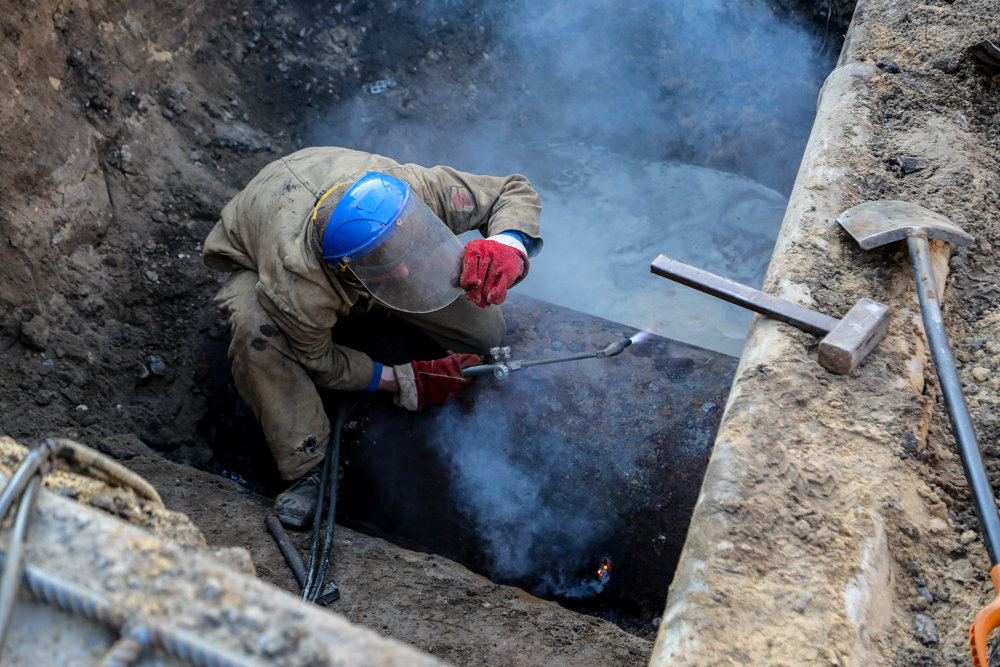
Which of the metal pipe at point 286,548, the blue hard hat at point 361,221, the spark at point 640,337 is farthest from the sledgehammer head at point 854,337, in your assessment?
the metal pipe at point 286,548

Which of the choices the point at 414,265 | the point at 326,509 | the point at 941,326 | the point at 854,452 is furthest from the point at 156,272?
the point at 941,326

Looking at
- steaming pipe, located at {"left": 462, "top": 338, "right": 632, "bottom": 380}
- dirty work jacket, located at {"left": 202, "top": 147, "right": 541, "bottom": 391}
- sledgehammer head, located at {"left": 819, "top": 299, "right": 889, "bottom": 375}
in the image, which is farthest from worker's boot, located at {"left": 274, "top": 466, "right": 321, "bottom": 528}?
sledgehammer head, located at {"left": 819, "top": 299, "right": 889, "bottom": 375}

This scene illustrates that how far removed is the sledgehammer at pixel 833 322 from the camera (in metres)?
1.71

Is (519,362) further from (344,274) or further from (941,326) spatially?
(941,326)

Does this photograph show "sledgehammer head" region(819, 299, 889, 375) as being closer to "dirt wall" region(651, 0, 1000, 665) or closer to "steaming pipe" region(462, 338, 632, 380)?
"dirt wall" region(651, 0, 1000, 665)

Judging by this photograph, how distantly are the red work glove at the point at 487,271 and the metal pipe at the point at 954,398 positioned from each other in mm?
1260

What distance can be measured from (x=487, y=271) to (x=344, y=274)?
549mm

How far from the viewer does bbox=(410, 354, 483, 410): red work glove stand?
2781mm

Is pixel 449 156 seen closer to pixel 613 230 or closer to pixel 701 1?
pixel 613 230


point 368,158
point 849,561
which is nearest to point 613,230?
point 368,158

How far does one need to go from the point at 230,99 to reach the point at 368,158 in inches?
70.5

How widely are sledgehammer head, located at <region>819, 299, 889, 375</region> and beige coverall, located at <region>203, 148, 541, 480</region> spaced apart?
1.29 metres

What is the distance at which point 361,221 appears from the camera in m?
2.15

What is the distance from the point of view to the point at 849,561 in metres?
1.41
